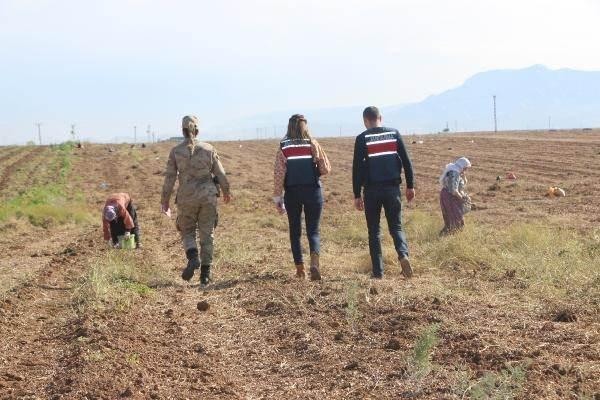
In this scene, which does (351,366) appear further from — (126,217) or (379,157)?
(126,217)

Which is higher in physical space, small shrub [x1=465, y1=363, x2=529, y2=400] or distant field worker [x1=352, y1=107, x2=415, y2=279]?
distant field worker [x1=352, y1=107, x2=415, y2=279]

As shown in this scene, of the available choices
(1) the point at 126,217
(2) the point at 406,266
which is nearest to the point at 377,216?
(2) the point at 406,266

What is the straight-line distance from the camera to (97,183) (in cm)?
2530

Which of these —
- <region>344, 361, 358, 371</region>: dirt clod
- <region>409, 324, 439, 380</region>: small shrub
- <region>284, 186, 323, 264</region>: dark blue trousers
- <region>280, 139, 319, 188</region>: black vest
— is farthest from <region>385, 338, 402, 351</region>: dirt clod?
<region>280, 139, 319, 188</region>: black vest

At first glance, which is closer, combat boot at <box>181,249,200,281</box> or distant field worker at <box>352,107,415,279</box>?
distant field worker at <box>352,107,415,279</box>

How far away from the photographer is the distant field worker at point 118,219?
31.3ft

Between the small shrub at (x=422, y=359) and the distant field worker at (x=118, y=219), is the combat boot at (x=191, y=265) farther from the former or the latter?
the small shrub at (x=422, y=359)

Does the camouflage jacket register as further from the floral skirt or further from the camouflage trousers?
the floral skirt

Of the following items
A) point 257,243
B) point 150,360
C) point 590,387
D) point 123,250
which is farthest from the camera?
point 257,243

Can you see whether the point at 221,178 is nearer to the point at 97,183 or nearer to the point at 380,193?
the point at 380,193

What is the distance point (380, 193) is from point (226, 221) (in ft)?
22.2

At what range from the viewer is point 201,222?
7863 mm

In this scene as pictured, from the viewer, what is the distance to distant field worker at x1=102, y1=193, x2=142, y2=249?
955 cm

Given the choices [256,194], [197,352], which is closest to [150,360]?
[197,352]
